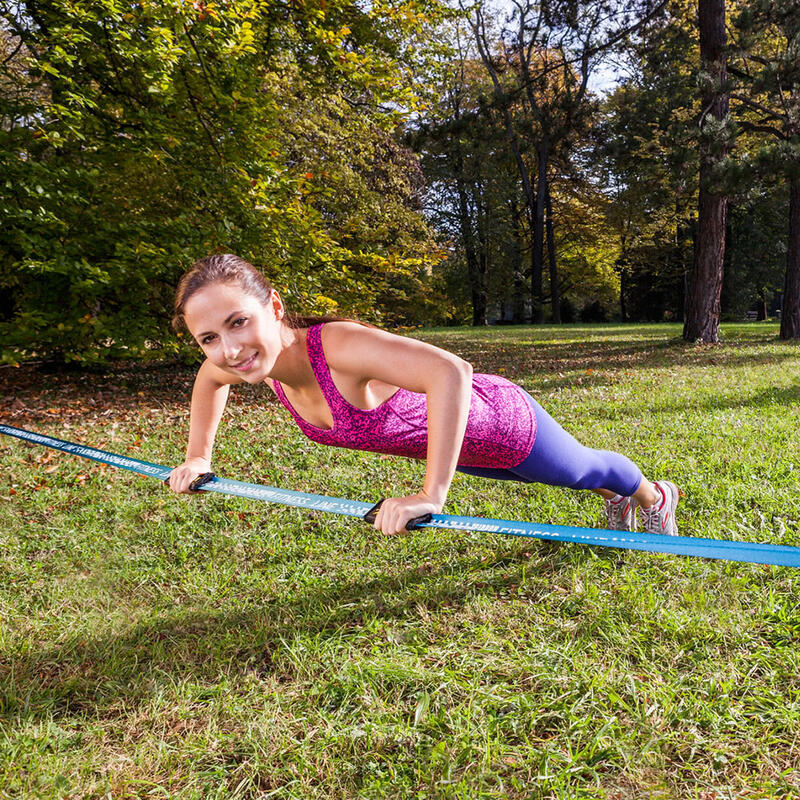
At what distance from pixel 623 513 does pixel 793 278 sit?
1337 cm

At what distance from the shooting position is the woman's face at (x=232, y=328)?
6.95ft

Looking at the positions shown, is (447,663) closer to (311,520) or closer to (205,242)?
(311,520)

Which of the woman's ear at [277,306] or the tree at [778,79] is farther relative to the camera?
the tree at [778,79]

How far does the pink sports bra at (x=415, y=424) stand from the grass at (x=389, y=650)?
0.74 m

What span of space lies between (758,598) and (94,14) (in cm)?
802

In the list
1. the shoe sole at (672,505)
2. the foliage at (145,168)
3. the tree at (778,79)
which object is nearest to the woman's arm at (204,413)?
the shoe sole at (672,505)

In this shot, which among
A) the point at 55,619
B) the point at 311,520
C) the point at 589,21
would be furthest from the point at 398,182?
the point at 55,619

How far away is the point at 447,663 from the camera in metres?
2.26

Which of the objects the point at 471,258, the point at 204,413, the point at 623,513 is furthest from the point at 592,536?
the point at 471,258

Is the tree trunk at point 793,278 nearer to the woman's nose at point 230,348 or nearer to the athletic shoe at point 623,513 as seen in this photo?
the athletic shoe at point 623,513

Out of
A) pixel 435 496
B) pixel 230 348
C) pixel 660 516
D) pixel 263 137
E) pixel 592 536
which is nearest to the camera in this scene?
pixel 592 536

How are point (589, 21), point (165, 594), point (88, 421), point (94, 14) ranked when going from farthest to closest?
point (589, 21) < point (88, 421) < point (94, 14) < point (165, 594)

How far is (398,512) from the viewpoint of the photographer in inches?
70.9

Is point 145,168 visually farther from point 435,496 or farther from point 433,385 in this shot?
point 435,496
